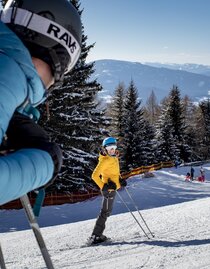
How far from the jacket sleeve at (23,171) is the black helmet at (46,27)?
51 centimetres

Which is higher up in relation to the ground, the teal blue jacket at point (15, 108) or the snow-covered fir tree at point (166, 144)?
the teal blue jacket at point (15, 108)

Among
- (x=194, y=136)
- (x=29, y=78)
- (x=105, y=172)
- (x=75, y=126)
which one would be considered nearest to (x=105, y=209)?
(x=105, y=172)

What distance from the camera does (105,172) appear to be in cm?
837

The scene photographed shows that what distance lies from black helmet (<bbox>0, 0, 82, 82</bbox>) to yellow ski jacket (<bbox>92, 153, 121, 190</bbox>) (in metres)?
6.74

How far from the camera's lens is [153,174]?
29188mm

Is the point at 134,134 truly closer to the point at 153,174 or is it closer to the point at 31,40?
the point at 153,174

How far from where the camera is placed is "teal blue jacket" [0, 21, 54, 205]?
109 centimetres

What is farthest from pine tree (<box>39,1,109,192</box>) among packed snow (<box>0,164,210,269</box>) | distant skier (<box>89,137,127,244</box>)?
distant skier (<box>89,137,127,244</box>)

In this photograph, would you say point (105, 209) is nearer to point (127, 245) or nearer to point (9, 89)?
point (127, 245)

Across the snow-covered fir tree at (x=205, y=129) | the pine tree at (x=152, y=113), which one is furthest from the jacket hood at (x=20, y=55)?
the pine tree at (x=152, y=113)

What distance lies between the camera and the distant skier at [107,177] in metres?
7.98

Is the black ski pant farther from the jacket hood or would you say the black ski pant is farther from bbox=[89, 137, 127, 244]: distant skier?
the jacket hood

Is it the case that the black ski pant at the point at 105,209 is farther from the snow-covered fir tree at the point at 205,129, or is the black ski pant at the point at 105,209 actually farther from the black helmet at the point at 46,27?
the snow-covered fir tree at the point at 205,129

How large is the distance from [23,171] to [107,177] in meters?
7.22
